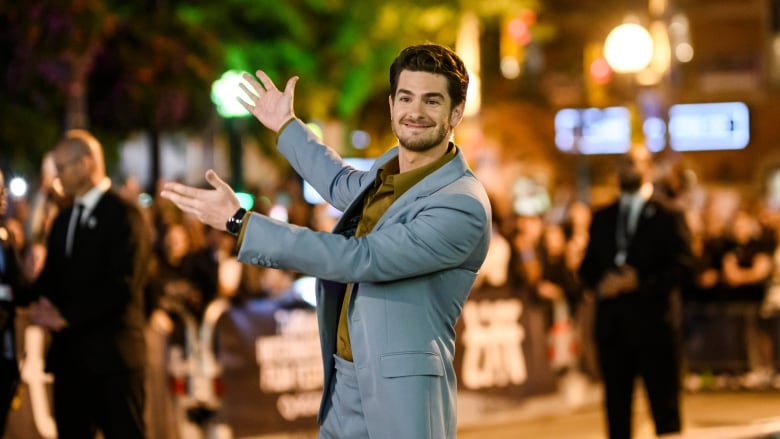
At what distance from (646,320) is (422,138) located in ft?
17.1

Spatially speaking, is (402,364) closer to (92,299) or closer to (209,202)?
(209,202)

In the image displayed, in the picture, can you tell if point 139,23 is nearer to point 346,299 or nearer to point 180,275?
point 180,275

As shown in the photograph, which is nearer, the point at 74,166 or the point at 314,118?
the point at 74,166

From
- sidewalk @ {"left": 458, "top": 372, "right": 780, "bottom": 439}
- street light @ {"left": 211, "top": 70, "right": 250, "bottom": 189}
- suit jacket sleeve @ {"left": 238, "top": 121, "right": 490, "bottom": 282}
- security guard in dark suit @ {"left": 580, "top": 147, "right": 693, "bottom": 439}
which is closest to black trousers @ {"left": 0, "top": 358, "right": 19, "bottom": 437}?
suit jacket sleeve @ {"left": 238, "top": 121, "right": 490, "bottom": 282}

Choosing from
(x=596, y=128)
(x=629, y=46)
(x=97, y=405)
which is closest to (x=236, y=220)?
(x=97, y=405)

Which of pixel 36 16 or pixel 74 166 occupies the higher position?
pixel 36 16

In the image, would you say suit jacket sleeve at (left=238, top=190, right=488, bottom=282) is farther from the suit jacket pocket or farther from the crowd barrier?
the crowd barrier

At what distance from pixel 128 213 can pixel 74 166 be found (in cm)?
38

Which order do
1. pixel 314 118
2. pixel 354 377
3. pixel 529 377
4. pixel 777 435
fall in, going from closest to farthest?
pixel 354 377, pixel 777 435, pixel 529 377, pixel 314 118

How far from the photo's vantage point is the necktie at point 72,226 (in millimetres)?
8086

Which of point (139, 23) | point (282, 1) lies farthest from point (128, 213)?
point (282, 1)

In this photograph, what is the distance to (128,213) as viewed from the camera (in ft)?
26.8

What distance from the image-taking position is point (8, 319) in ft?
25.0

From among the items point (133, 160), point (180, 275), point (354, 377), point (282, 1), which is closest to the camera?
point (354, 377)
